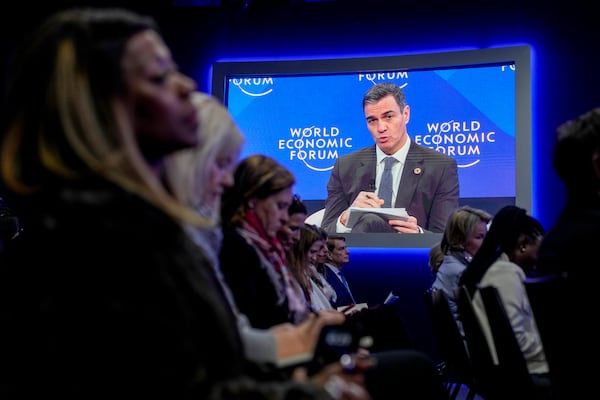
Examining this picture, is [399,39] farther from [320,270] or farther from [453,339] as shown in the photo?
[453,339]

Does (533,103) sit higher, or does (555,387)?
(533,103)

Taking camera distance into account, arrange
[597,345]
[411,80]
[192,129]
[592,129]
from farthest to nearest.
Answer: [411,80], [592,129], [597,345], [192,129]

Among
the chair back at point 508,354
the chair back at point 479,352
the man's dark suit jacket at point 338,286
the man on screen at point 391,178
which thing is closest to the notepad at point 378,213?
the man on screen at point 391,178

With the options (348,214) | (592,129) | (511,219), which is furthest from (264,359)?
(348,214)

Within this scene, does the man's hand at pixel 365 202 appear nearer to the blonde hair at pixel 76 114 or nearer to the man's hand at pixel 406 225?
the man's hand at pixel 406 225

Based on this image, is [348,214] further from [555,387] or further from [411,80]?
[555,387]

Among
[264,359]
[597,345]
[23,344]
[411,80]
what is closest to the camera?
[23,344]

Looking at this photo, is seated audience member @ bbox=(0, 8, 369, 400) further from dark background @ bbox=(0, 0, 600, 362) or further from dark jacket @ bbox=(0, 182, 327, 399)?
dark background @ bbox=(0, 0, 600, 362)

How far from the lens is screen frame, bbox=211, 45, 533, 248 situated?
6.11 m

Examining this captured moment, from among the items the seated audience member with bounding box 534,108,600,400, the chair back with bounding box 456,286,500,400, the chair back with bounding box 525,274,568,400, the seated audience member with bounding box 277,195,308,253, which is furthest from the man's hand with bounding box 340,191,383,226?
the chair back with bounding box 525,274,568,400

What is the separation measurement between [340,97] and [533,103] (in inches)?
69.6

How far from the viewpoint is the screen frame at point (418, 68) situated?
6105 millimetres

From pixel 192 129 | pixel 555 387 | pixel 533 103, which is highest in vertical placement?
pixel 533 103

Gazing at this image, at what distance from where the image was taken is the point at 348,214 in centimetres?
645
